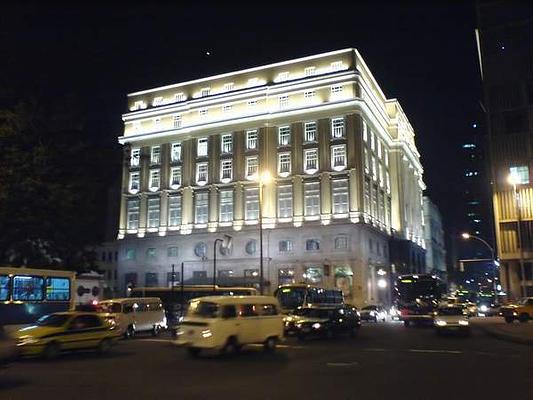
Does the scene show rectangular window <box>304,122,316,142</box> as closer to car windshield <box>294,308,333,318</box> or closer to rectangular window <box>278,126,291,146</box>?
rectangular window <box>278,126,291,146</box>

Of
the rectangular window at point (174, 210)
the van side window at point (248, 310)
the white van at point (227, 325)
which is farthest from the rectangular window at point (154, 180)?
the van side window at point (248, 310)

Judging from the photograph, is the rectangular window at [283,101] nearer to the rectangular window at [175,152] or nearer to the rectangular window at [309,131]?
the rectangular window at [309,131]

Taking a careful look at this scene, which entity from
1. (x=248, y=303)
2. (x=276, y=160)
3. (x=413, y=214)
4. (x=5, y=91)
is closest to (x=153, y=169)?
(x=276, y=160)

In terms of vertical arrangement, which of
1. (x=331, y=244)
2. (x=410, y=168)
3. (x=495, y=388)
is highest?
(x=410, y=168)

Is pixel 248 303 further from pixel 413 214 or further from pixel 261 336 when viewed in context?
pixel 413 214

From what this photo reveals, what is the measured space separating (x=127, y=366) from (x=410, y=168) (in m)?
94.9

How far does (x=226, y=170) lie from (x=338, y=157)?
1631 cm

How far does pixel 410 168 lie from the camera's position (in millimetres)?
104625

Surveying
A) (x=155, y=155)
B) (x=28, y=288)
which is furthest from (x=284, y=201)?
(x=28, y=288)

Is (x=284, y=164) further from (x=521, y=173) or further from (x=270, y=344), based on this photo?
(x=270, y=344)

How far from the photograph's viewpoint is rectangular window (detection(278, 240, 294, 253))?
234ft

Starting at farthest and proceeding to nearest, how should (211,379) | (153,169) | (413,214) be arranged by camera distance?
(413,214)
(153,169)
(211,379)

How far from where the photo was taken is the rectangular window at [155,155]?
84.2 meters

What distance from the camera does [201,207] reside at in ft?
261
